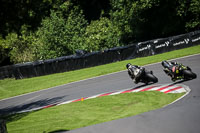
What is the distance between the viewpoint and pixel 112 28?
118 ft

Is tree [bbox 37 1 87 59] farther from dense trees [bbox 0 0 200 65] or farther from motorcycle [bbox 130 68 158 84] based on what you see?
motorcycle [bbox 130 68 158 84]

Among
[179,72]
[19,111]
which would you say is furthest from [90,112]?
[19,111]

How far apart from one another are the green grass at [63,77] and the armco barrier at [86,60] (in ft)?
2.77

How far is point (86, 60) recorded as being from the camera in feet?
87.4

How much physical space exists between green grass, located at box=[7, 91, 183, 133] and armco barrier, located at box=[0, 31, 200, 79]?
565 inches

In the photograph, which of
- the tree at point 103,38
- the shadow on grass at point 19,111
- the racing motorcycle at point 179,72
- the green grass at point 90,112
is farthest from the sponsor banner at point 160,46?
the green grass at point 90,112

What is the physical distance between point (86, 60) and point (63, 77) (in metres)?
3.77

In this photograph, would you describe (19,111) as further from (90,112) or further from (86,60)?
(86,60)

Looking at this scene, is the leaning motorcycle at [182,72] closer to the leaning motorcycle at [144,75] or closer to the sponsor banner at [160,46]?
A: the leaning motorcycle at [144,75]

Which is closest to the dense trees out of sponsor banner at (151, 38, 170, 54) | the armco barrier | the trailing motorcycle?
the armco barrier

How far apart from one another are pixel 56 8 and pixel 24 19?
36.5m

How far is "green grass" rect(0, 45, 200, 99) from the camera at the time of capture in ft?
71.4

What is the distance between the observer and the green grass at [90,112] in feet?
29.6

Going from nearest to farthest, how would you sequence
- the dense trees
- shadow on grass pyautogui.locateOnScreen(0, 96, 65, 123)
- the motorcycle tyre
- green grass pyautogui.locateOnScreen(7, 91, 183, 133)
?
green grass pyautogui.locateOnScreen(7, 91, 183, 133) < shadow on grass pyautogui.locateOnScreen(0, 96, 65, 123) < the motorcycle tyre < the dense trees
